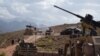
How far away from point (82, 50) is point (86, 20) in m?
Result: 2.11

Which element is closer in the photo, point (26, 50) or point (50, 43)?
point (26, 50)

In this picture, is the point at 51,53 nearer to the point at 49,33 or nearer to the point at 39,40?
the point at 39,40

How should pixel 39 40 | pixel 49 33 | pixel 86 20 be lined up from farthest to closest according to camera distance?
pixel 49 33 → pixel 39 40 → pixel 86 20

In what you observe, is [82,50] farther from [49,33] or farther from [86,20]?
[49,33]

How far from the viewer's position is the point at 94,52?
12.8 meters

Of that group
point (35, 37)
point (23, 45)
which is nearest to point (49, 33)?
point (35, 37)

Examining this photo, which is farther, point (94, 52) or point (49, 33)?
point (49, 33)

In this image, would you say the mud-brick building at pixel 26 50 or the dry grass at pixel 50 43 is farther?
the dry grass at pixel 50 43

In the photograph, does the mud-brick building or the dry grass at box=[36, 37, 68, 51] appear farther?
the dry grass at box=[36, 37, 68, 51]

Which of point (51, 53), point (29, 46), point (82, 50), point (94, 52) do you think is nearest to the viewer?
point (94, 52)

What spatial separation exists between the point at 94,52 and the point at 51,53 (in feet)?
96.2

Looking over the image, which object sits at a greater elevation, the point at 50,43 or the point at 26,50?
the point at 50,43

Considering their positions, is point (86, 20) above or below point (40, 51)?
above

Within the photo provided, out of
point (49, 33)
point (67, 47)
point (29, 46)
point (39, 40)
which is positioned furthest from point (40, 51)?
point (67, 47)
